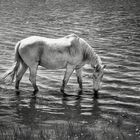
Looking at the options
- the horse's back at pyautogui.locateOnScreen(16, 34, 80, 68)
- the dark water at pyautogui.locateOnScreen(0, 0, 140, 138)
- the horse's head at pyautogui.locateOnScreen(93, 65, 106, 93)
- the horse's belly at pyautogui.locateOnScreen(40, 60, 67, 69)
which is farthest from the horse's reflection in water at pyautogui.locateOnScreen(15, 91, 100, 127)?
the horse's back at pyautogui.locateOnScreen(16, 34, 80, 68)

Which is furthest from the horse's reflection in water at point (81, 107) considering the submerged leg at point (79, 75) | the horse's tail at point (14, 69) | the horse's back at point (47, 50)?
the horse's tail at point (14, 69)

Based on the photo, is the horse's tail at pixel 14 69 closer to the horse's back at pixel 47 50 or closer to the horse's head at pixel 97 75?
the horse's back at pixel 47 50

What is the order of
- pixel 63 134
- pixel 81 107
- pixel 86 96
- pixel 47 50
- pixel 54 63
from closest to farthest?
pixel 63 134
pixel 81 107
pixel 47 50
pixel 54 63
pixel 86 96

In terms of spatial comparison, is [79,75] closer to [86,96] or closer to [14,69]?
[86,96]

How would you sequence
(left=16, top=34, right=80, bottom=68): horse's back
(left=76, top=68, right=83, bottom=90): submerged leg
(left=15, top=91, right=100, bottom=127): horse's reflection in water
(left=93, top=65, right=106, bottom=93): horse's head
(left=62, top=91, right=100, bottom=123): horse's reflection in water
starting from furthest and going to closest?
(left=76, top=68, right=83, bottom=90): submerged leg
(left=93, top=65, right=106, bottom=93): horse's head
(left=16, top=34, right=80, bottom=68): horse's back
(left=62, top=91, right=100, bottom=123): horse's reflection in water
(left=15, top=91, right=100, bottom=127): horse's reflection in water

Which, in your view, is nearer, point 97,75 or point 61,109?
point 61,109

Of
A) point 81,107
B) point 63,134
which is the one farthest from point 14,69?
point 63,134

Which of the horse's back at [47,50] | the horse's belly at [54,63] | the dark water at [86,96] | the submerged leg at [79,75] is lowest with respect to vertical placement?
the dark water at [86,96]

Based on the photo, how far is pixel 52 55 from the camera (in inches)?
513

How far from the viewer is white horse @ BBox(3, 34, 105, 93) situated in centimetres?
1281

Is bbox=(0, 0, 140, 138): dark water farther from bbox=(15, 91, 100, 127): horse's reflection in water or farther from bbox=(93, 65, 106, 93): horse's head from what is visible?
bbox=(93, 65, 106, 93): horse's head

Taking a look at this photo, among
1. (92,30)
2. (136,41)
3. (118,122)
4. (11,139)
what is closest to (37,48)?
(118,122)

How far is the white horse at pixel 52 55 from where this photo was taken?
12.8 m

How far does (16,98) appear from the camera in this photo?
1271 cm
